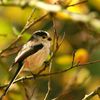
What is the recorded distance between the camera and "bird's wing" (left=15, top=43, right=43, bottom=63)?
4.09 m

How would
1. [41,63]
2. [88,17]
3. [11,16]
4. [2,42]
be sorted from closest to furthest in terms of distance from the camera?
[88,17]
[41,63]
[2,42]
[11,16]

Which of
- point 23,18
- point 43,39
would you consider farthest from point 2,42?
point 43,39

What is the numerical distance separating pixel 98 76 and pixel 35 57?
2.51 metres

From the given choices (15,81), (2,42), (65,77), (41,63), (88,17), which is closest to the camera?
(88,17)

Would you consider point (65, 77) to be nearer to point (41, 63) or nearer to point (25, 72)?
point (25, 72)

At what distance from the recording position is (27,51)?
13.9ft

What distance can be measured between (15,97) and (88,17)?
101 inches

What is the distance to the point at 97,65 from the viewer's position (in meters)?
6.73

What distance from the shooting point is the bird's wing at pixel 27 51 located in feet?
13.4

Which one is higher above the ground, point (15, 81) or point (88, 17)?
point (88, 17)

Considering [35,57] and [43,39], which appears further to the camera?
[43,39]

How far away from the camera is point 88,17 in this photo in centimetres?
192

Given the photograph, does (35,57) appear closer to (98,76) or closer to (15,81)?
(15,81)

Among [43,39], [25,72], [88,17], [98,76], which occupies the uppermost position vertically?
[88,17]
